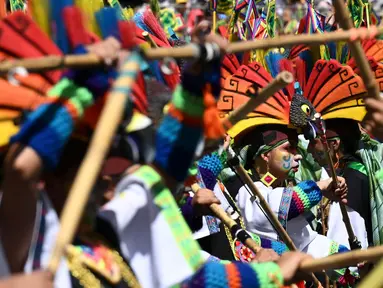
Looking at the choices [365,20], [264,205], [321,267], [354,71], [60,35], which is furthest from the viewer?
[365,20]

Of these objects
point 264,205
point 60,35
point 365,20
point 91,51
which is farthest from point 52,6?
point 365,20

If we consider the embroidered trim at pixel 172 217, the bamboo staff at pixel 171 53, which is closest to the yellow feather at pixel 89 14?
the bamboo staff at pixel 171 53

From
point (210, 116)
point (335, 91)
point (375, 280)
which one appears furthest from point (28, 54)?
point (335, 91)

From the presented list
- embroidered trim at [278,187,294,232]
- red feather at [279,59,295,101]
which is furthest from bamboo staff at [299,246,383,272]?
red feather at [279,59,295,101]

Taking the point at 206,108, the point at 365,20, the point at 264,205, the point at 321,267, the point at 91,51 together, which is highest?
the point at 365,20

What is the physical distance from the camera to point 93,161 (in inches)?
69.0

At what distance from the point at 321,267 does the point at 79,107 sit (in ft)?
2.82

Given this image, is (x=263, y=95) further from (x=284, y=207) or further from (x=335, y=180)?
(x=335, y=180)

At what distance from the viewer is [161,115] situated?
2.37 metres

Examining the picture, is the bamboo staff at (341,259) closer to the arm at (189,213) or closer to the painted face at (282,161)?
the arm at (189,213)

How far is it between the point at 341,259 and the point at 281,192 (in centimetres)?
192

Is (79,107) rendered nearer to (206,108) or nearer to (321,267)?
(206,108)

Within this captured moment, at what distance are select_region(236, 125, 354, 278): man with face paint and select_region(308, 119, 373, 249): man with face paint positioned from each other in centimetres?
39

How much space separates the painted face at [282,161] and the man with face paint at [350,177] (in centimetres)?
38
